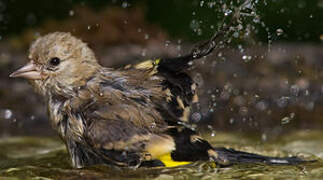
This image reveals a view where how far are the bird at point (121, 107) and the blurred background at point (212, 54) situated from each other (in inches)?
27.8

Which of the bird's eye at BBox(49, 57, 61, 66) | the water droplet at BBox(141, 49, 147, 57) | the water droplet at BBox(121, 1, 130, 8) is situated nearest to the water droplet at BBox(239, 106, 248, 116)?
the water droplet at BBox(141, 49, 147, 57)

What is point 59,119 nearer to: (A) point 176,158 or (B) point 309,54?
(A) point 176,158

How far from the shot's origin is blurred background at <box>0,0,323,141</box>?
527cm

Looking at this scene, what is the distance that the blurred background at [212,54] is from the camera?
17.3ft

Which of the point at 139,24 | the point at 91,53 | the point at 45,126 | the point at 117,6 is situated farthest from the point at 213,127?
the point at 117,6

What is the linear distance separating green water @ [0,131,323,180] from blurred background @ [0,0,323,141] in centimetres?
34

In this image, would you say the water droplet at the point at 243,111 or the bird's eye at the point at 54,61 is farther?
the water droplet at the point at 243,111

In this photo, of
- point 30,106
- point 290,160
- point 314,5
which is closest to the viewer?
point 290,160

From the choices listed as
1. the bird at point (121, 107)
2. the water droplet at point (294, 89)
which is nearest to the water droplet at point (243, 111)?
the water droplet at point (294, 89)

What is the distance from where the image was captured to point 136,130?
3072 millimetres

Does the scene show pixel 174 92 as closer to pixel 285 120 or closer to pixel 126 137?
pixel 126 137

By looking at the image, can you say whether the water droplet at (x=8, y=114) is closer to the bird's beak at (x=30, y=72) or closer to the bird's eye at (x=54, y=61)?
the bird's beak at (x=30, y=72)

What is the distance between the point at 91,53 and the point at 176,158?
2.89 feet

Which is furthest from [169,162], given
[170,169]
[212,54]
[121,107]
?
[212,54]
